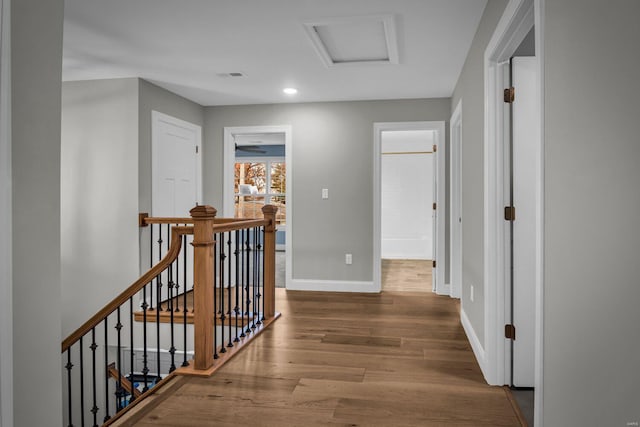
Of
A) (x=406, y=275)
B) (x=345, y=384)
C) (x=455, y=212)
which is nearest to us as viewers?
(x=345, y=384)

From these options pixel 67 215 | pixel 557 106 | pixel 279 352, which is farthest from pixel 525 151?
pixel 67 215

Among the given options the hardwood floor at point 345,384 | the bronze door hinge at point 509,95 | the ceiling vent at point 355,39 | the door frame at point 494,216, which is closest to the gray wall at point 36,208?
the hardwood floor at point 345,384

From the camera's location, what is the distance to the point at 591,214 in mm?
1189

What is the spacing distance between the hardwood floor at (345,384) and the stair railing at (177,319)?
204mm

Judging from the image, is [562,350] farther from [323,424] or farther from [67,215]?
[67,215]

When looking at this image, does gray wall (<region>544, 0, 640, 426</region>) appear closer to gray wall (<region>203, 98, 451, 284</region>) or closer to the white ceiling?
the white ceiling

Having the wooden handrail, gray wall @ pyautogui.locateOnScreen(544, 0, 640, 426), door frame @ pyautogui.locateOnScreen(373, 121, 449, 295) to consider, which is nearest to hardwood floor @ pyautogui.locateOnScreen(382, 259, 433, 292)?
door frame @ pyautogui.locateOnScreen(373, 121, 449, 295)

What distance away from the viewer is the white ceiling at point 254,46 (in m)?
2.92

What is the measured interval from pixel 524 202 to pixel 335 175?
317 cm

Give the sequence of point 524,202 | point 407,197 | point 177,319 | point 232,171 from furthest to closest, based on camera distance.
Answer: point 407,197 → point 232,171 → point 177,319 → point 524,202

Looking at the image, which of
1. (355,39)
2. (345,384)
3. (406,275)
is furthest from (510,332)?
(406,275)

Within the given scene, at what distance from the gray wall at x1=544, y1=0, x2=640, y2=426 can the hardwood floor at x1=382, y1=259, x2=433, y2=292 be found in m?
4.27

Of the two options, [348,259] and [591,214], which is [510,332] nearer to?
[591,214]

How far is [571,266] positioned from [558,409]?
48cm
